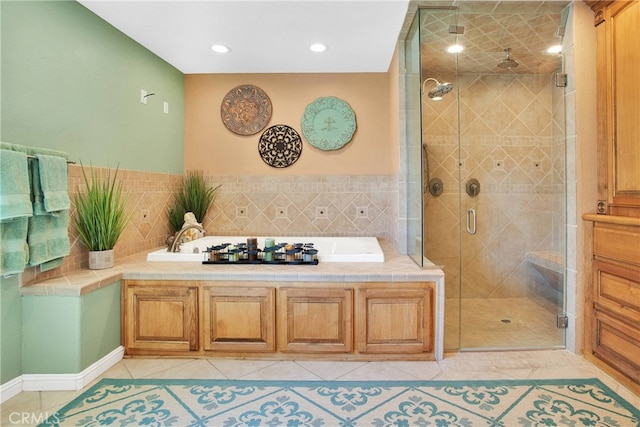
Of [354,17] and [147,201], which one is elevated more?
[354,17]

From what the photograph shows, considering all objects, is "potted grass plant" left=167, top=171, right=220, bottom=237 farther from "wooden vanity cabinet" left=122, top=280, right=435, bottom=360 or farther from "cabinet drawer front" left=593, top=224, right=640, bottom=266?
"cabinet drawer front" left=593, top=224, right=640, bottom=266

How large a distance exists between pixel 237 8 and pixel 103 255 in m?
1.98

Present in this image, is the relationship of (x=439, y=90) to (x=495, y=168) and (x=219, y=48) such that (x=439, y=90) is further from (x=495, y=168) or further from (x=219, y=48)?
(x=219, y=48)

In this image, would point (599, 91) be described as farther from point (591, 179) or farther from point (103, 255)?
point (103, 255)

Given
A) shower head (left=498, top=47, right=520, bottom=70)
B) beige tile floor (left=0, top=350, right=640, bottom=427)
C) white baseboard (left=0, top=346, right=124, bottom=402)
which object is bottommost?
beige tile floor (left=0, top=350, right=640, bottom=427)

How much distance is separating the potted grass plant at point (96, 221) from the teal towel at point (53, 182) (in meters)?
0.22

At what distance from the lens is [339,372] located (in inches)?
79.1

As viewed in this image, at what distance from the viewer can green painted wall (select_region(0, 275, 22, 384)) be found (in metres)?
1.72

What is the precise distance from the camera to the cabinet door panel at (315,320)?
2.13m

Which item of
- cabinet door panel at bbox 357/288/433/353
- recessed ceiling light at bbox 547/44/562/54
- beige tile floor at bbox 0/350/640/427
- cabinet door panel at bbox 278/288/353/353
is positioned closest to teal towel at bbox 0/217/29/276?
beige tile floor at bbox 0/350/640/427

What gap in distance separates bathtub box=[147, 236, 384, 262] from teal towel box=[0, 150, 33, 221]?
0.95m

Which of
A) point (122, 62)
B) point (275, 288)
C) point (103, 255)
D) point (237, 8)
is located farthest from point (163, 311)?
point (237, 8)

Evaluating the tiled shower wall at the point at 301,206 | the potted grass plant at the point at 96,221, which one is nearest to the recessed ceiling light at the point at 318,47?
the tiled shower wall at the point at 301,206

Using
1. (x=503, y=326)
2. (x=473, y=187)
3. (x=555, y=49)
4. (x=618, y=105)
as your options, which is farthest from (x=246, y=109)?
(x=503, y=326)
